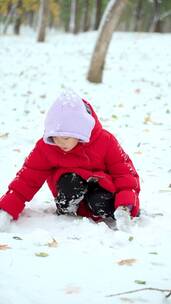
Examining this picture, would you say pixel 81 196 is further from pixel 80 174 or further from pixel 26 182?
pixel 26 182

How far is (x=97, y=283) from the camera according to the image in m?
2.45

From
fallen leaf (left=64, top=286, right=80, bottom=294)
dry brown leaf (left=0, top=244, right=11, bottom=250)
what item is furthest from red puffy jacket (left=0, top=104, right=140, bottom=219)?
fallen leaf (left=64, top=286, right=80, bottom=294)

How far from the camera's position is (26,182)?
138 inches

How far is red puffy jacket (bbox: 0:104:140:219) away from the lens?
3.44 metres

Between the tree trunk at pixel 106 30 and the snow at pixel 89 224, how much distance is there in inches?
23.2

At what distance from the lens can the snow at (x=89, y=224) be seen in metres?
2.41

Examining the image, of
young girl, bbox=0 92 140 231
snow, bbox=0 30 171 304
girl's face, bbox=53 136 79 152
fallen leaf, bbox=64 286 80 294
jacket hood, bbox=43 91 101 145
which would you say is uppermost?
jacket hood, bbox=43 91 101 145

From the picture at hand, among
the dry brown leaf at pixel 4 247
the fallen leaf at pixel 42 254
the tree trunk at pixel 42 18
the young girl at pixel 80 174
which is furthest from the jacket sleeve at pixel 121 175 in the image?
the tree trunk at pixel 42 18

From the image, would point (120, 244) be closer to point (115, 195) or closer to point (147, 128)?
point (115, 195)

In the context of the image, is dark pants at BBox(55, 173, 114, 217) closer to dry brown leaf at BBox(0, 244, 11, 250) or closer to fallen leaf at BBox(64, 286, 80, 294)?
dry brown leaf at BBox(0, 244, 11, 250)

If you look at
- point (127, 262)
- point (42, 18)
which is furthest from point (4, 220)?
point (42, 18)

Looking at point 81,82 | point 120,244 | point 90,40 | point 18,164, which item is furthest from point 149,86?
point 90,40

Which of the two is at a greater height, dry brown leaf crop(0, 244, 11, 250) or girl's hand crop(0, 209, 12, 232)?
dry brown leaf crop(0, 244, 11, 250)

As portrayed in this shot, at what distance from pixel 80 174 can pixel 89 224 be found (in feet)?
1.28
